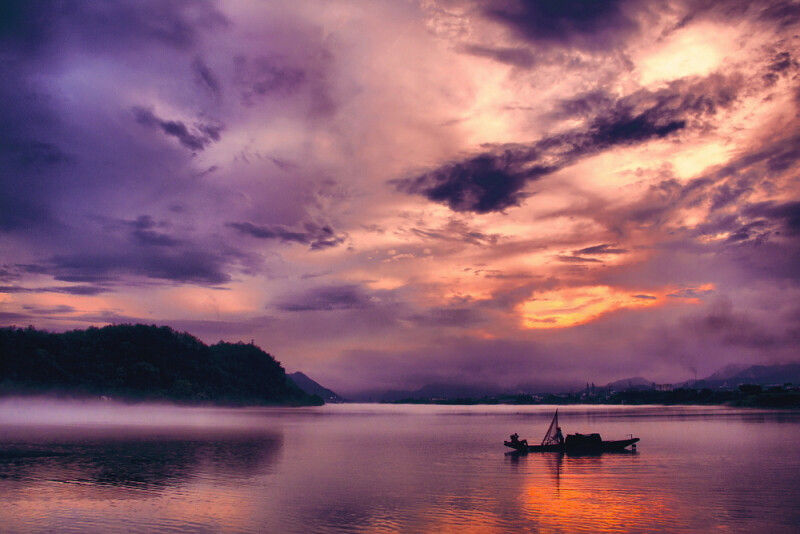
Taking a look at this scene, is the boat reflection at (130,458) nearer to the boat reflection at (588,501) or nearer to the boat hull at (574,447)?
the boat reflection at (588,501)

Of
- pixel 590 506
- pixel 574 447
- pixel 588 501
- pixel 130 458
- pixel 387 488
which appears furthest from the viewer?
pixel 574 447

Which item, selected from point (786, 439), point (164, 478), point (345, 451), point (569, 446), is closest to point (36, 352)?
point (345, 451)

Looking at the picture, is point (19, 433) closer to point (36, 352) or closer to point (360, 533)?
point (360, 533)

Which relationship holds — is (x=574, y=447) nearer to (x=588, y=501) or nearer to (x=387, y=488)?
(x=588, y=501)

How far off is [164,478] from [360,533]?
23.0 meters

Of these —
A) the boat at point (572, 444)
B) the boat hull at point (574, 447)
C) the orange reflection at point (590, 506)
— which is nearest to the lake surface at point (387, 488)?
the orange reflection at point (590, 506)

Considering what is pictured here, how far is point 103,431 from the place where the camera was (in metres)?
91.9

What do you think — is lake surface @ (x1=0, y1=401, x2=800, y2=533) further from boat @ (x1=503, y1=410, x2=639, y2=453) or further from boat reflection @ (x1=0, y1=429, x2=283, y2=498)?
boat @ (x1=503, y1=410, x2=639, y2=453)

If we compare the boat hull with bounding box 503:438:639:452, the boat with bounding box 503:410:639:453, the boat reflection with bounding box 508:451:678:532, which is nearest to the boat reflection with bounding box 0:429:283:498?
the boat reflection with bounding box 508:451:678:532

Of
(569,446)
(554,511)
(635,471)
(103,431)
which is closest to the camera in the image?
(554,511)

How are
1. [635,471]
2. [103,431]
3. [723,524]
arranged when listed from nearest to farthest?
[723,524] < [635,471] < [103,431]

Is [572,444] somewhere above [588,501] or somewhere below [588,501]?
above

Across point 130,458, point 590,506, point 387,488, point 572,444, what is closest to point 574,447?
point 572,444

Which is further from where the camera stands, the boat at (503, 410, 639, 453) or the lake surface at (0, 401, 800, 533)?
the boat at (503, 410, 639, 453)
